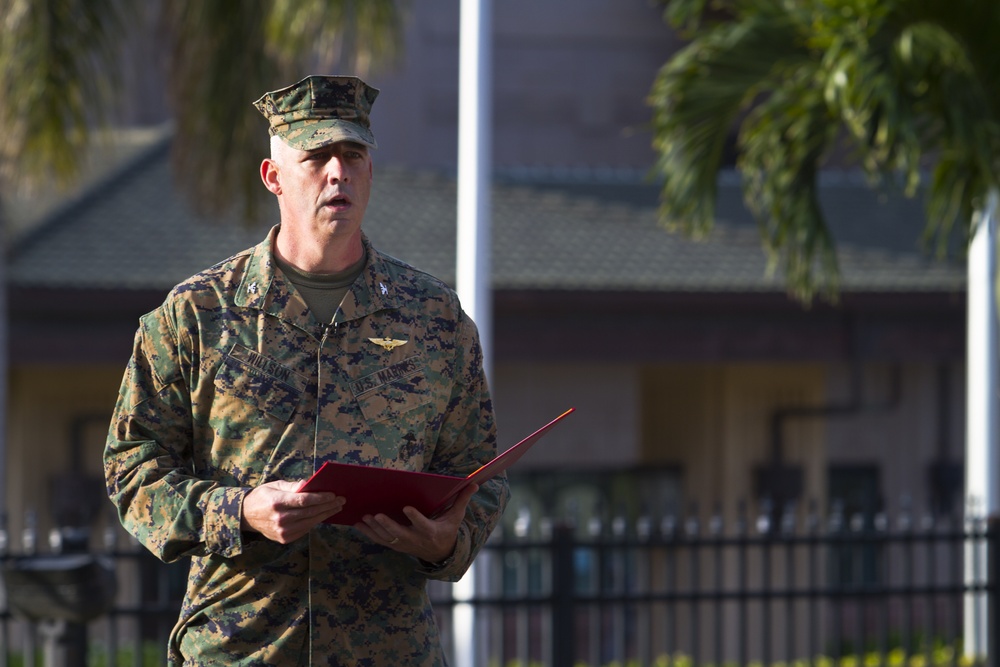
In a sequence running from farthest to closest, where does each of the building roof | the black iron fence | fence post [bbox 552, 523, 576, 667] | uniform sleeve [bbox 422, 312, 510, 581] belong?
the building roof → fence post [bbox 552, 523, 576, 667] → the black iron fence → uniform sleeve [bbox 422, 312, 510, 581]

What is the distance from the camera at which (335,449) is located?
9.03 feet

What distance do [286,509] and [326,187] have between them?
62 centimetres

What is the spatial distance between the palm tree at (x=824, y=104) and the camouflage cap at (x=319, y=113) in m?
4.03

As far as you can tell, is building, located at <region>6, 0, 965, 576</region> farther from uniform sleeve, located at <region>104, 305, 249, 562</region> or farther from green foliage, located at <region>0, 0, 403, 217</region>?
uniform sleeve, located at <region>104, 305, 249, 562</region>

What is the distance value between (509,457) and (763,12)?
17.1 feet

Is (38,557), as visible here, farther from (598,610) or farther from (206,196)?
(206,196)


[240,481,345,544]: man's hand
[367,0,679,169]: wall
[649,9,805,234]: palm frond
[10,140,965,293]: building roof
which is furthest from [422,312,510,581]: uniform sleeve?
[367,0,679,169]: wall

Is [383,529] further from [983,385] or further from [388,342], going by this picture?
[983,385]

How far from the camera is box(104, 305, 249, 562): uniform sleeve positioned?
8.64ft

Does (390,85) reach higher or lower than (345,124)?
higher

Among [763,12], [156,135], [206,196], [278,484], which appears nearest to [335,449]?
[278,484]

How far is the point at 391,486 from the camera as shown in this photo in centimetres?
251

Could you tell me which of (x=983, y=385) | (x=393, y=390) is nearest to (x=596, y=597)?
(x=983, y=385)

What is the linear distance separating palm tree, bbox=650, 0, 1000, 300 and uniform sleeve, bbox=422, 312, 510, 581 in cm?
386
